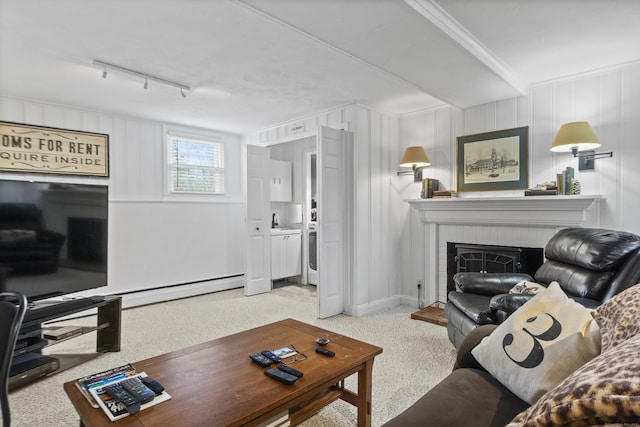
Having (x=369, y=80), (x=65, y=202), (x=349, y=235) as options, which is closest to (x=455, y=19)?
(x=369, y=80)

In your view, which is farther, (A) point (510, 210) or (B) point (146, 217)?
(B) point (146, 217)

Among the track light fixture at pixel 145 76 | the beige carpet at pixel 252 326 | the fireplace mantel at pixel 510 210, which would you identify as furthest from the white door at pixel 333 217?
the track light fixture at pixel 145 76

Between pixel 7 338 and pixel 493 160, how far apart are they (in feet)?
12.9

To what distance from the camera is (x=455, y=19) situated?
2287mm

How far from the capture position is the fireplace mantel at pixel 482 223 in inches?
122

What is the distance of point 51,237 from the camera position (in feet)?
9.36

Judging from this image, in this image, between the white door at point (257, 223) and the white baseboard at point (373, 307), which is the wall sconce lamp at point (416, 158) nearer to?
the white baseboard at point (373, 307)

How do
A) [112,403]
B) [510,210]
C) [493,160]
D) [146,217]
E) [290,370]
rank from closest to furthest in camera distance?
[112,403], [290,370], [510,210], [493,160], [146,217]

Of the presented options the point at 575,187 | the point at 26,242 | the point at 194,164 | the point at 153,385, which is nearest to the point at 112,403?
the point at 153,385

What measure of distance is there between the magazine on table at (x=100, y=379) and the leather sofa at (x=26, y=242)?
5.42 feet

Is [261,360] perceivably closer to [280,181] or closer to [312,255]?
[312,255]

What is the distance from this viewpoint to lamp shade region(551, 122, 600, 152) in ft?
9.40

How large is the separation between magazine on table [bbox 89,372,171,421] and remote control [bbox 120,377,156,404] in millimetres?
19

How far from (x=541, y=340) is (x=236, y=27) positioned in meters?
2.46
